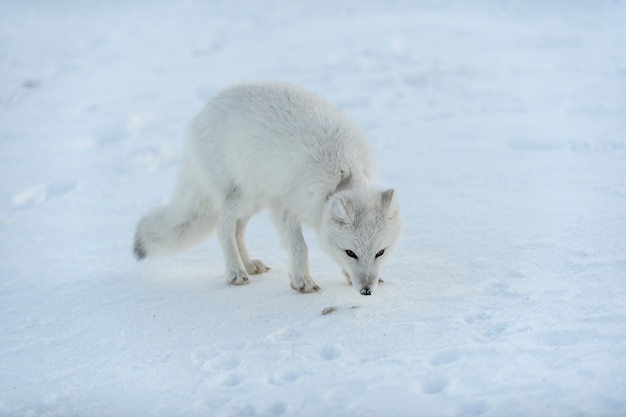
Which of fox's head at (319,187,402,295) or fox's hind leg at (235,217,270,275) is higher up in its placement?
fox's head at (319,187,402,295)

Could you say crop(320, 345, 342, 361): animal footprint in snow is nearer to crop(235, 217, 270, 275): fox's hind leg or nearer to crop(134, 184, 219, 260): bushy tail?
crop(235, 217, 270, 275): fox's hind leg

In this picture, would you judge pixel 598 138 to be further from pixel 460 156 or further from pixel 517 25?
pixel 517 25

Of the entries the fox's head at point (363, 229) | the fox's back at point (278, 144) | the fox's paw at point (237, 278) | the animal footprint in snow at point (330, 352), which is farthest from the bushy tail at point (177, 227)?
the animal footprint in snow at point (330, 352)

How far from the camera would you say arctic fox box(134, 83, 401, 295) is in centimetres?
368

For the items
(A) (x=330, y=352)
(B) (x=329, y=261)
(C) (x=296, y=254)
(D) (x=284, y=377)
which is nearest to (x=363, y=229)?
(C) (x=296, y=254)

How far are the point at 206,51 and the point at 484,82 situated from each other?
15.0 ft

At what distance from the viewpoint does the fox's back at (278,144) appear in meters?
3.95

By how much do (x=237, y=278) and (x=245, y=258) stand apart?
32cm

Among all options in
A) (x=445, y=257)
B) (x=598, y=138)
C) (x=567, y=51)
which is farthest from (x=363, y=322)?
(x=567, y=51)

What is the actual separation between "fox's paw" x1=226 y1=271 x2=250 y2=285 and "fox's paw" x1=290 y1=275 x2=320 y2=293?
16.8 inches

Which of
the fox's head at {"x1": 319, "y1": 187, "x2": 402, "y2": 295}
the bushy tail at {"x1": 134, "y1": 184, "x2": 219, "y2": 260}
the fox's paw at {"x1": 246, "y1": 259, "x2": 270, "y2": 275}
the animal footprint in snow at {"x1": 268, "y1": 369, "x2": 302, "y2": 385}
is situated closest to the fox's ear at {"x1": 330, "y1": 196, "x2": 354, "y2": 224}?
the fox's head at {"x1": 319, "y1": 187, "x2": 402, "y2": 295}

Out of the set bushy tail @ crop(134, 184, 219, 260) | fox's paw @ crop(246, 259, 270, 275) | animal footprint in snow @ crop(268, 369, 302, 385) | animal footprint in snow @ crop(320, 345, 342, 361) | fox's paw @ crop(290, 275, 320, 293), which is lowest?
fox's paw @ crop(246, 259, 270, 275)

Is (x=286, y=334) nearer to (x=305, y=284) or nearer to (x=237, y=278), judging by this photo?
(x=305, y=284)

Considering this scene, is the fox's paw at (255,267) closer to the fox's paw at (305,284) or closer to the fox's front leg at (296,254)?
the fox's front leg at (296,254)
